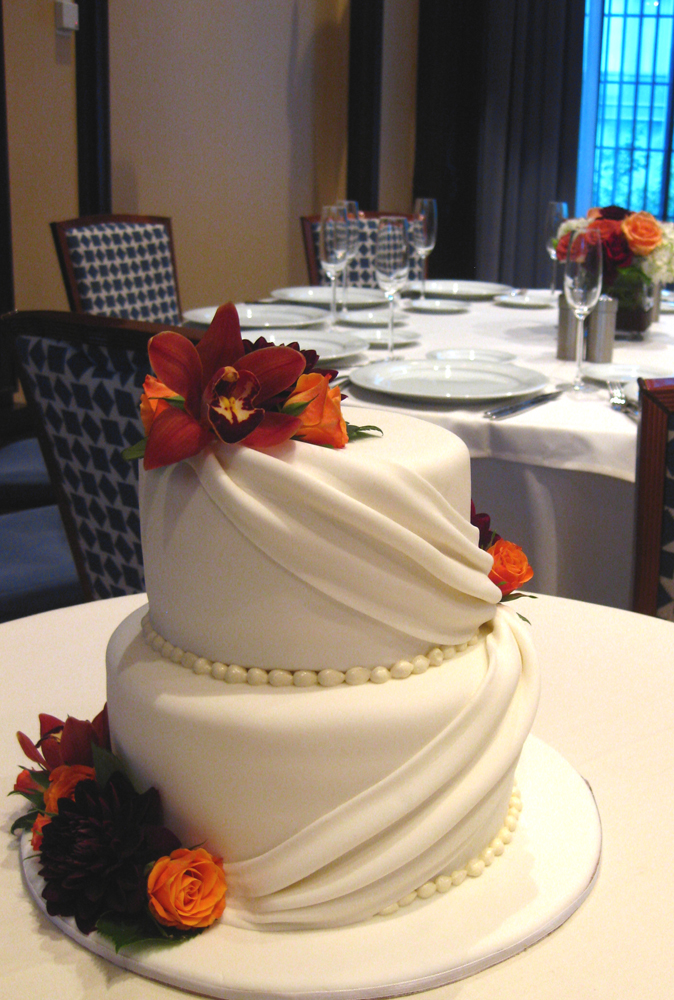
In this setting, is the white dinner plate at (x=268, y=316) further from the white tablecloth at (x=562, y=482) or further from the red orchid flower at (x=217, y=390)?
the red orchid flower at (x=217, y=390)

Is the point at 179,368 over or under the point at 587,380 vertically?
over

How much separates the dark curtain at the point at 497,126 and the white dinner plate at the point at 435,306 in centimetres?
310

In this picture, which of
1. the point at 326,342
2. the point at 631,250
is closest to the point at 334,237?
the point at 326,342

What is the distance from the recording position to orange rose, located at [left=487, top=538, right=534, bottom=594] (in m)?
0.80

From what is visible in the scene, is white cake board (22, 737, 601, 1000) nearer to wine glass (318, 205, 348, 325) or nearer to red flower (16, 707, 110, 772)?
red flower (16, 707, 110, 772)

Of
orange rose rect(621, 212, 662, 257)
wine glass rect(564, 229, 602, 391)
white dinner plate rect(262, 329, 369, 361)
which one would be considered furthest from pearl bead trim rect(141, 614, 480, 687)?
orange rose rect(621, 212, 662, 257)

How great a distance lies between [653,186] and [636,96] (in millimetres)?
762

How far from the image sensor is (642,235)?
94.3 inches

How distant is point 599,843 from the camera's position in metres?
0.78

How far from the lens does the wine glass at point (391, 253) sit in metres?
2.30

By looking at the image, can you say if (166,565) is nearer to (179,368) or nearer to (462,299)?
(179,368)

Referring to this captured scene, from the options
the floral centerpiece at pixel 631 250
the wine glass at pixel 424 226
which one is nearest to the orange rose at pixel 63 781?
the floral centerpiece at pixel 631 250

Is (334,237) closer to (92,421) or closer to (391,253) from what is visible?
(391,253)

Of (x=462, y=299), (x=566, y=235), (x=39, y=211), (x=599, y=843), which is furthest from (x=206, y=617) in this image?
(x=39, y=211)
